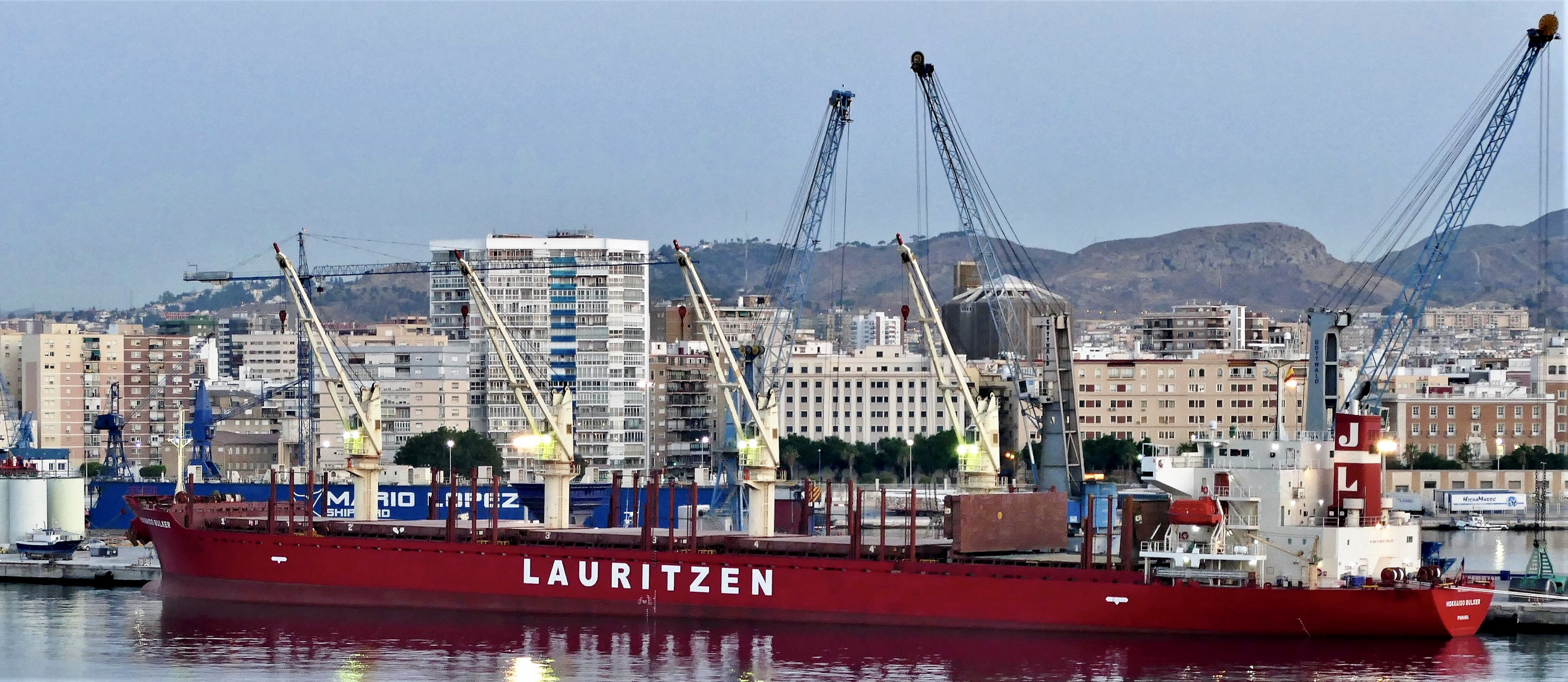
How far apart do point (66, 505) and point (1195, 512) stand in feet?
154

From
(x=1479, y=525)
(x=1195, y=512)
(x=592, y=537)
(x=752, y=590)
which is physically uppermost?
(x=1195, y=512)

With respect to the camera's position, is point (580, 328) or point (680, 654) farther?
point (580, 328)

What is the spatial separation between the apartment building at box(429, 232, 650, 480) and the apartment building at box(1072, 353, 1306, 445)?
94.5ft

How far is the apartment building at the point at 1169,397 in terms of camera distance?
14488 cm

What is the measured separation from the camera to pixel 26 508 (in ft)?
260

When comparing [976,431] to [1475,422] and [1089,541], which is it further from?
[1475,422]

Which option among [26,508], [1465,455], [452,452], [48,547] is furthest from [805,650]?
[1465,455]

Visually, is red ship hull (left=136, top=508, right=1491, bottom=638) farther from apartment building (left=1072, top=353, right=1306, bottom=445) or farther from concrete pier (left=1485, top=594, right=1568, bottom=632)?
apartment building (left=1072, top=353, right=1306, bottom=445)

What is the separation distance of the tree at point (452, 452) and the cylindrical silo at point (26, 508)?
46168 millimetres

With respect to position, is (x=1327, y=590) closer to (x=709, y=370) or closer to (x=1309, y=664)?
(x=1309, y=664)

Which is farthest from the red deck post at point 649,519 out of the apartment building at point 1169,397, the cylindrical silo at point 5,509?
the apartment building at point 1169,397

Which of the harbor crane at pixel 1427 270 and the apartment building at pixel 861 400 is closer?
the harbor crane at pixel 1427 270

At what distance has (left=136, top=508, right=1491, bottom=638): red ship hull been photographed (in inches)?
1955

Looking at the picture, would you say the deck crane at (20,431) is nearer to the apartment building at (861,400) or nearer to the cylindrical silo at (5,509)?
the cylindrical silo at (5,509)
